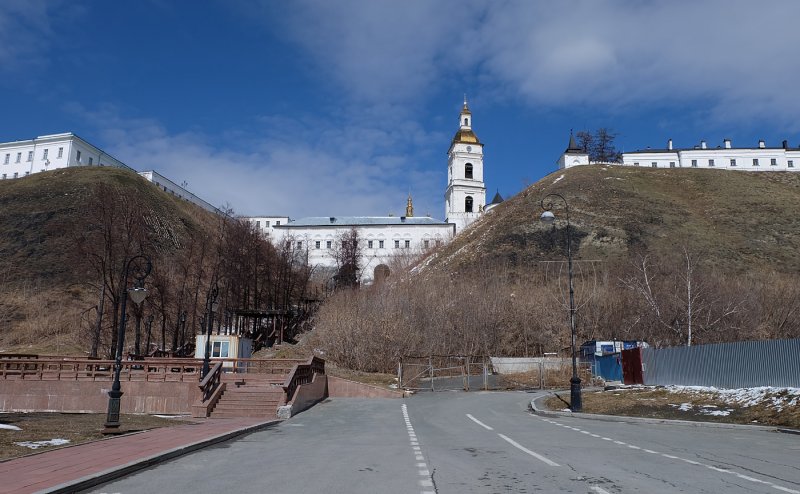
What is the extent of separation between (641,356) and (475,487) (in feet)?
86.8

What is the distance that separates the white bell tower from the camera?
132 metres

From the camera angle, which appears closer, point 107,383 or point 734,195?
point 107,383

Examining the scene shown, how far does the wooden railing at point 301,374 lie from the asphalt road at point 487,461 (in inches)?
165

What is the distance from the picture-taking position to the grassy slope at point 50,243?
6184 cm

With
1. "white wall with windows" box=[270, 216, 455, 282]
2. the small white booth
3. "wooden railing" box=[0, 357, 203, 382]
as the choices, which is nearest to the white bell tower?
"white wall with windows" box=[270, 216, 455, 282]

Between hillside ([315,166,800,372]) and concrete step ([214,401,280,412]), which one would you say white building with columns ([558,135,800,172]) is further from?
concrete step ([214,401,280,412])

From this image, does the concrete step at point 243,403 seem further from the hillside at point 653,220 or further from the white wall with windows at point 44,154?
the white wall with windows at point 44,154

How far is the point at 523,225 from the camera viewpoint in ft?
314

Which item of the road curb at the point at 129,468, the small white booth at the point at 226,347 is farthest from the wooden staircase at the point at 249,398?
the small white booth at the point at 226,347

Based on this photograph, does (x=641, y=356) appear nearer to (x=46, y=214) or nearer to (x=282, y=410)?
(x=282, y=410)

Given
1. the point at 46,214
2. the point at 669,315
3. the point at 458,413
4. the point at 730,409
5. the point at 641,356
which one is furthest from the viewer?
the point at 46,214

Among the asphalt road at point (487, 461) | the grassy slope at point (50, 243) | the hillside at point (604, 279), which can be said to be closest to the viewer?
the asphalt road at point (487, 461)

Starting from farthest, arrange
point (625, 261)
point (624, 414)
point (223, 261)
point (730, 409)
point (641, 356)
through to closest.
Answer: point (625, 261) < point (223, 261) < point (641, 356) < point (624, 414) < point (730, 409)

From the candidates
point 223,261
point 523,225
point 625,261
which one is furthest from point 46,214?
point 625,261
